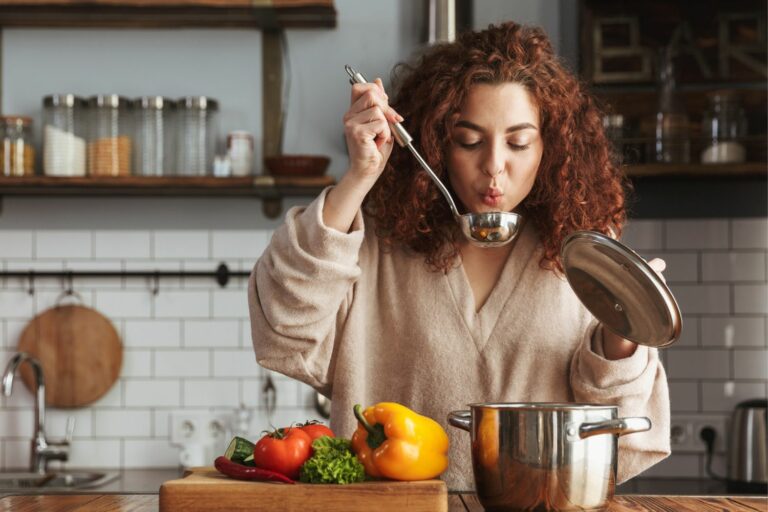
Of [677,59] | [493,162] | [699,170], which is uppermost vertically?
[677,59]

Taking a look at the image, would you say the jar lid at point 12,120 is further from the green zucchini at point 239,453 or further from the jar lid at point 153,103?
the green zucchini at point 239,453

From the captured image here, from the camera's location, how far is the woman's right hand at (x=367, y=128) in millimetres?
1456

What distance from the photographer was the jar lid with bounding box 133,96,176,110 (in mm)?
3090

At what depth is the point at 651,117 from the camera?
307 cm

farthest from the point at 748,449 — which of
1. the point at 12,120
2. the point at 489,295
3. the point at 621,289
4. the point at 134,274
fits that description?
the point at 12,120

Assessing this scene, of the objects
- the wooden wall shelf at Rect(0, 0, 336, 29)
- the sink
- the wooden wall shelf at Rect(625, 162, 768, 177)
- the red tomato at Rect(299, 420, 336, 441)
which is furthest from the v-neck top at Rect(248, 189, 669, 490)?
the wooden wall shelf at Rect(0, 0, 336, 29)

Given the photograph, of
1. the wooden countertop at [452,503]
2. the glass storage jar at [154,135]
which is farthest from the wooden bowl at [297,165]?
the wooden countertop at [452,503]

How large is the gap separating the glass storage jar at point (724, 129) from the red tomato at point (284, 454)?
6.83ft

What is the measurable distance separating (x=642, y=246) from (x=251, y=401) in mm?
1336

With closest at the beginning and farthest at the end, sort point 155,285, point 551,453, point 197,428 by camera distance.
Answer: point 551,453 < point 197,428 < point 155,285

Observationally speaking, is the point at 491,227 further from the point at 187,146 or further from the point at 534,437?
the point at 187,146

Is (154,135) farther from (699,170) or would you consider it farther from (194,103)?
(699,170)

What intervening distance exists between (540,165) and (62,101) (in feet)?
6.25

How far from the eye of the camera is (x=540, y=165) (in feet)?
5.58
